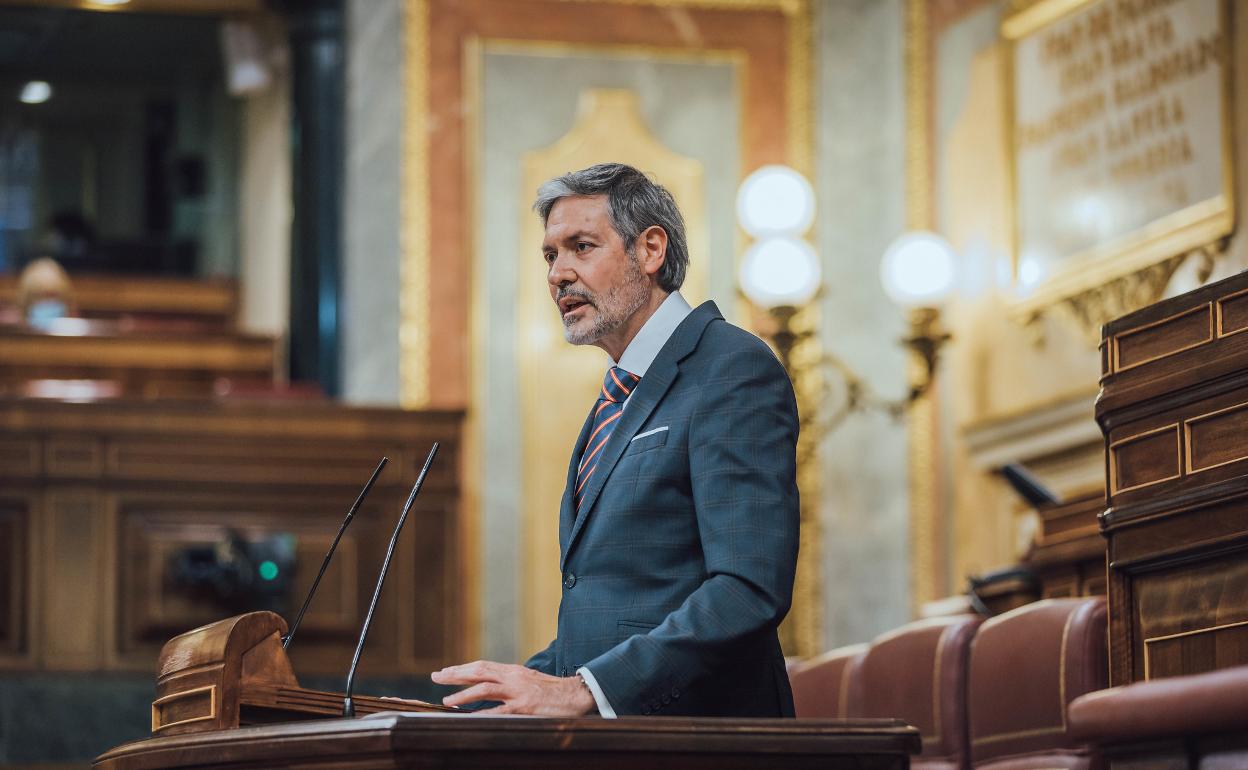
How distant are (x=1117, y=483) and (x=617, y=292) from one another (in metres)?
0.84

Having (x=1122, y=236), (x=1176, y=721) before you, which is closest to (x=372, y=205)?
(x=1122, y=236)

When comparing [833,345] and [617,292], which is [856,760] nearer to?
[617,292]

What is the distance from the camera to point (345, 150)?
760cm

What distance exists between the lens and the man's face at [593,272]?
2.51m

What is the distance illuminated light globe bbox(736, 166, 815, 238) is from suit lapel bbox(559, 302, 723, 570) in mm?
4115

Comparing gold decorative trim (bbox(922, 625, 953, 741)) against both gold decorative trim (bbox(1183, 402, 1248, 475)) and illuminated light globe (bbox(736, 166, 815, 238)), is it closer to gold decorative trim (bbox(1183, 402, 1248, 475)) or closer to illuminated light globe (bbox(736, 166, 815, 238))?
gold decorative trim (bbox(1183, 402, 1248, 475))

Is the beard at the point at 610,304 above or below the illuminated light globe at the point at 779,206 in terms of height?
below

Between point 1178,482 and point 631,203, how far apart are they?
0.85m

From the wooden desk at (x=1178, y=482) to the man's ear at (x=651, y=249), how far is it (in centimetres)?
74

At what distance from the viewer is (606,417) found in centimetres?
253

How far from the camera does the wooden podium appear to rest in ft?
6.22

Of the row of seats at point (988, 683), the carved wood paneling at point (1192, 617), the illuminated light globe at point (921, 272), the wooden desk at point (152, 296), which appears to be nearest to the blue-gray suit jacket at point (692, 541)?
the carved wood paneling at point (1192, 617)

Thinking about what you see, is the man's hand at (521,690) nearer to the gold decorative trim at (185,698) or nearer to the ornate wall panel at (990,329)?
the gold decorative trim at (185,698)

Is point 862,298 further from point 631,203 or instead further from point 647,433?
point 647,433
